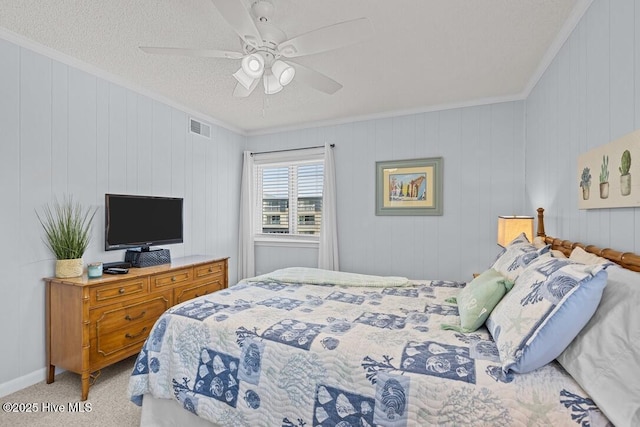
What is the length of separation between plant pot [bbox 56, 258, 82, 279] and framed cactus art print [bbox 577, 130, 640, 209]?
3575mm

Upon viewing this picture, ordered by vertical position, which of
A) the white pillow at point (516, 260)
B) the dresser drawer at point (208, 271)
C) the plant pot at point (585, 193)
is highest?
the plant pot at point (585, 193)

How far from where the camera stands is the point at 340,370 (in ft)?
4.58

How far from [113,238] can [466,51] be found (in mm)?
3386

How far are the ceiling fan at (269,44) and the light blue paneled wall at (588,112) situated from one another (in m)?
1.24

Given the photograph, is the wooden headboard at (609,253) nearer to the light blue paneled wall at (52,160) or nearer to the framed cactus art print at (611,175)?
the framed cactus art print at (611,175)

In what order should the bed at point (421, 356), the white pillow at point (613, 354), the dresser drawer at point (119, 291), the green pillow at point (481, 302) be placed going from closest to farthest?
the white pillow at point (613, 354), the bed at point (421, 356), the green pillow at point (481, 302), the dresser drawer at point (119, 291)

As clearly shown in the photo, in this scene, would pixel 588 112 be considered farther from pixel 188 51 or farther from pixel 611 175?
pixel 188 51

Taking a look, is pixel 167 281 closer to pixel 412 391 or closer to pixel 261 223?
pixel 261 223

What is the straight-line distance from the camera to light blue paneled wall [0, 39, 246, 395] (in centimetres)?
234

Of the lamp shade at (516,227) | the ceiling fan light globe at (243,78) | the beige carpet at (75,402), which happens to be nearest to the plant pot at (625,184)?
the lamp shade at (516,227)

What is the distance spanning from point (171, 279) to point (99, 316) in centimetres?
70

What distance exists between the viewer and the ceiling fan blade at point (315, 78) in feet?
6.94

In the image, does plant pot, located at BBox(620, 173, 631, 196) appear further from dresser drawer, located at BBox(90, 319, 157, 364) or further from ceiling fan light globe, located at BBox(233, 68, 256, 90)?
dresser drawer, located at BBox(90, 319, 157, 364)

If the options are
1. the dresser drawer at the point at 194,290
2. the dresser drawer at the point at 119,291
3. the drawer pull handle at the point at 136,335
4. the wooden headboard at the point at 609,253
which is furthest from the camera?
the dresser drawer at the point at 194,290
